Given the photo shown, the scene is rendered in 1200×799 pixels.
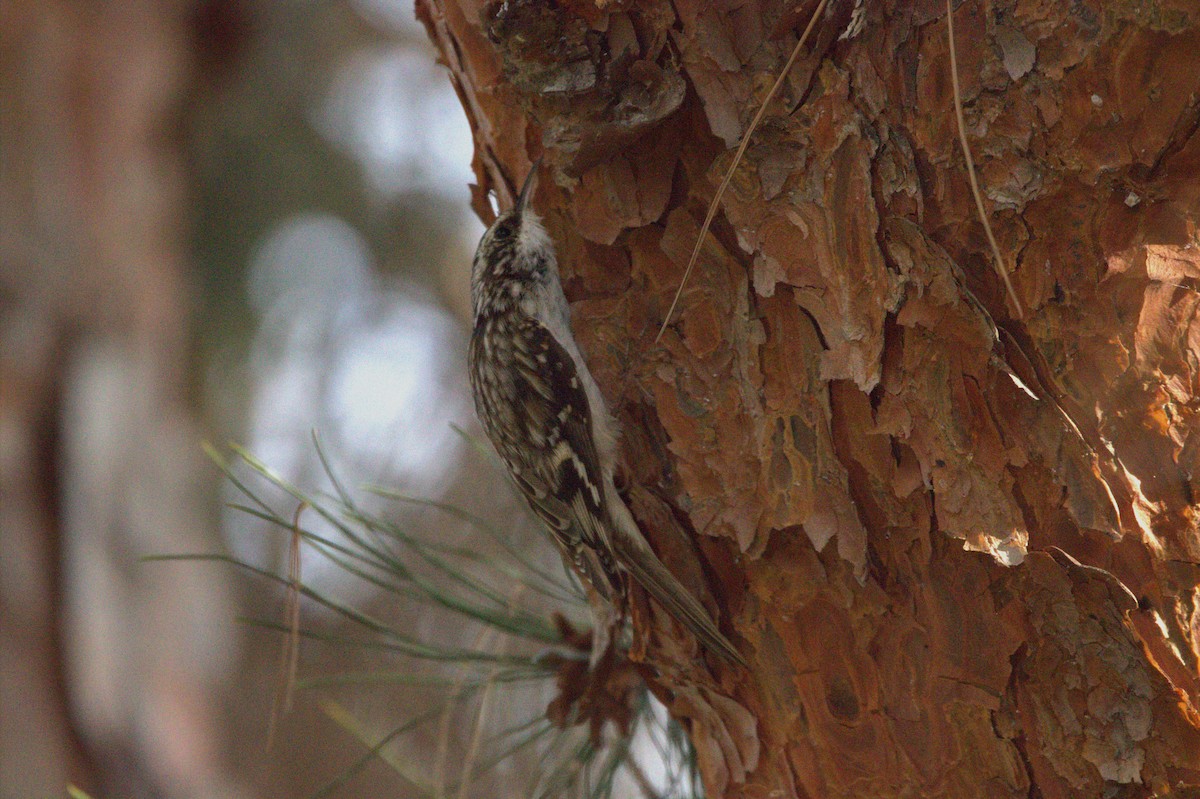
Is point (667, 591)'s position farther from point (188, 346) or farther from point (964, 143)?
point (188, 346)

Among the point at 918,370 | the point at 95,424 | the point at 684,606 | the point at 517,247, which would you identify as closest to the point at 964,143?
the point at 918,370

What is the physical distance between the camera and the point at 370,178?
15.6 feet

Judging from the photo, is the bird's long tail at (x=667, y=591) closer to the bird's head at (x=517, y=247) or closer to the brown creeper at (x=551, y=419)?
the brown creeper at (x=551, y=419)

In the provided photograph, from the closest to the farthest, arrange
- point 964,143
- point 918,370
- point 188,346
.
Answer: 1. point 964,143
2. point 918,370
3. point 188,346

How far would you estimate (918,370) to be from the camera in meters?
1.06

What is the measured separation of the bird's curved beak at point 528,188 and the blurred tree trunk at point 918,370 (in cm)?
10

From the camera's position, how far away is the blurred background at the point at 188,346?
11.0 feet

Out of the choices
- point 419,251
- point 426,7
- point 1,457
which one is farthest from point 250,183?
point 426,7

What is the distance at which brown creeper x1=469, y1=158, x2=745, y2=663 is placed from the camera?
138 cm

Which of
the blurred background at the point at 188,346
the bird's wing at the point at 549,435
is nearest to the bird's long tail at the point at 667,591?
the bird's wing at the point at 549,435

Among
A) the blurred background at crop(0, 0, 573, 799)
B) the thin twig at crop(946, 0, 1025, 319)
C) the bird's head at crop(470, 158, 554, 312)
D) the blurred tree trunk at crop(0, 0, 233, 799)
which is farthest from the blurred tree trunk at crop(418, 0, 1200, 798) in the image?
the blurred tree trunk at crop(0, 0, 233, 799)

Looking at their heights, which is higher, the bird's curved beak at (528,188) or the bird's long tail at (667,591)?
the bird's curved beak at (528,188)

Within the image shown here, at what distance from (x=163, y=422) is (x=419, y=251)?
1.44 m

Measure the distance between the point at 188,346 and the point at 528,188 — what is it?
3551 millimetres
